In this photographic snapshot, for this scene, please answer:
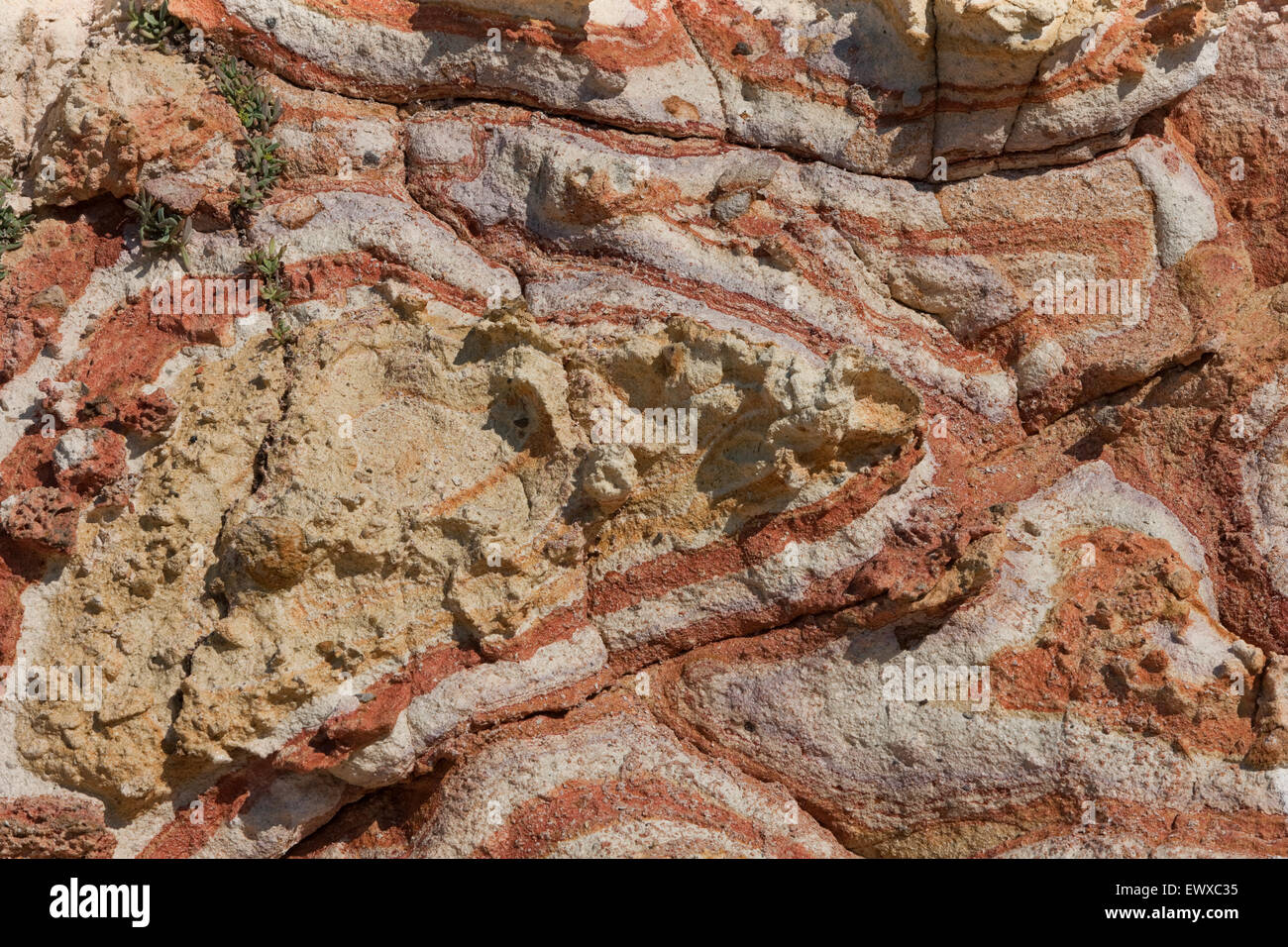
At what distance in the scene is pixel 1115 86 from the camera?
24.9 feet

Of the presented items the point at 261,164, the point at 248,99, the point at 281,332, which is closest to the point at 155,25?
the point at 248,99

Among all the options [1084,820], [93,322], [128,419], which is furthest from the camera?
[93,322]

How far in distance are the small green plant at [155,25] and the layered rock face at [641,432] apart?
3 cm

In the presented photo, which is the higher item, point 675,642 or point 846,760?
point 675,642

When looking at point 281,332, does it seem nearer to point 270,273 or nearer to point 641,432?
point 270,273

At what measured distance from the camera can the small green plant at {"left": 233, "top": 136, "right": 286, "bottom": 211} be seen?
748cm

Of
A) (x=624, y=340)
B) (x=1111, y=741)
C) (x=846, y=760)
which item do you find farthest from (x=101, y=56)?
(x=1111, y=741)

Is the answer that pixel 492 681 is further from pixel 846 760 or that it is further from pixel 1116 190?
pixel 1116 190

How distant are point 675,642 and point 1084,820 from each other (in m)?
2.44

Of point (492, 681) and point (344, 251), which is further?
point (344, 251)

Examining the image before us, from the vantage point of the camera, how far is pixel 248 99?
7676 mm

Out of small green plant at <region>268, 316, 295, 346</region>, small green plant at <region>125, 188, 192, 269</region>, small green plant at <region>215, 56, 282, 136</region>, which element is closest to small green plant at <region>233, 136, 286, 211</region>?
small green plant at <region>215, 56, 282, 136</region>

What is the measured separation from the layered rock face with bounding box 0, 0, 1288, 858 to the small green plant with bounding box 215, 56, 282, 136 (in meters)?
0.05

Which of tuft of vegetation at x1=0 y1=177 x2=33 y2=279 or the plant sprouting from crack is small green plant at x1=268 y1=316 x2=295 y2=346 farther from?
tuft of vegetation at x1=0 y1=177 x2=33 y2=279
